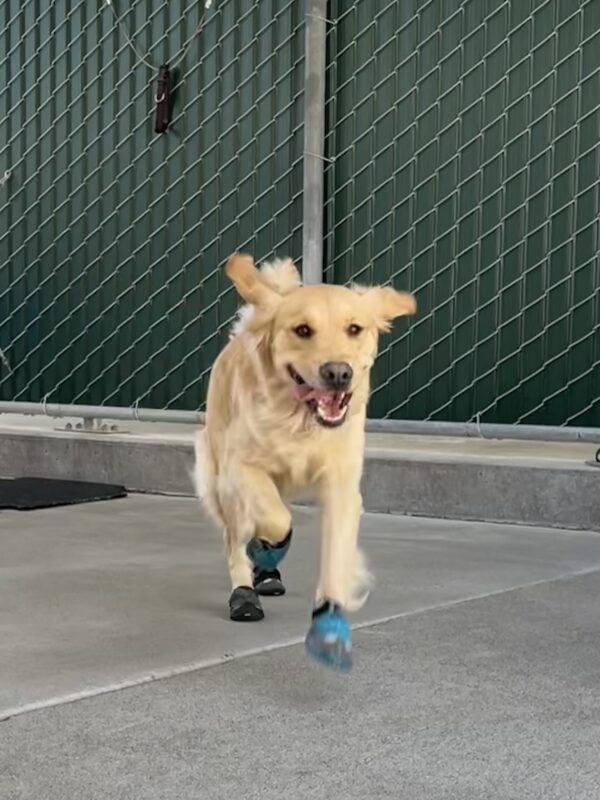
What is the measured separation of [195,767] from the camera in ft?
6.92

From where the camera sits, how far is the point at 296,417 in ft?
8.92

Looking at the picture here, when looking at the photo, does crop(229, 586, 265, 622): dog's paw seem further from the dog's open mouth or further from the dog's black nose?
the dog's black nose

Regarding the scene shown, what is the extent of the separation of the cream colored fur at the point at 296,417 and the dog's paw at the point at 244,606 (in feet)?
1.32

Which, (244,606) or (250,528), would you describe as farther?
(244,606)

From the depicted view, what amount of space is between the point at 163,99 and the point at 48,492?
2.26 m

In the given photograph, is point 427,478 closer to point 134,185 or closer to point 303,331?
point 134,185

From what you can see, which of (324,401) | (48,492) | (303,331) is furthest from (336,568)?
(48,492)

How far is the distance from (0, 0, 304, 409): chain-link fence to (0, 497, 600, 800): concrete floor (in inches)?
89.1

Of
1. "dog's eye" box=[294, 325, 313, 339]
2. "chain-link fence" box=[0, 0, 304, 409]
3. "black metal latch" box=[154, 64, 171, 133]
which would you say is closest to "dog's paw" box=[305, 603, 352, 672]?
"dog's eye" box=[294, 325, 313, 339]

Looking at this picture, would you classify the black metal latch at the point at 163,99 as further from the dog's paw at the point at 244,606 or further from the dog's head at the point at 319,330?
the dog's head at the point at 319,330

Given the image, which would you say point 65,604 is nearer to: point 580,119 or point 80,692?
point 80,692

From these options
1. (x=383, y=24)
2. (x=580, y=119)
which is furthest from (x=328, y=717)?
(x=383, y=24)

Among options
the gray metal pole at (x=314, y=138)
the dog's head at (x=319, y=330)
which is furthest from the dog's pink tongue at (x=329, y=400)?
the gray metal pole at (x=314, y=138)

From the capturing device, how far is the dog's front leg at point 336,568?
8.38 ft
